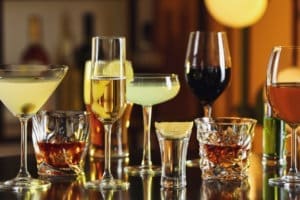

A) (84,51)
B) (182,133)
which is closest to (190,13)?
(84,51)

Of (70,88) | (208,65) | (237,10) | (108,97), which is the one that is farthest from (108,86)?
(70,88)

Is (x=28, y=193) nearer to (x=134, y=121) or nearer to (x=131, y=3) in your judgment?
(x=134, y=121)

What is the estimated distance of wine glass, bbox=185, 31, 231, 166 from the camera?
155 cm

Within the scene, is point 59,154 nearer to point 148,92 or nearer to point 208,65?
point 148,92

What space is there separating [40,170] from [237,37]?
8.80 ft

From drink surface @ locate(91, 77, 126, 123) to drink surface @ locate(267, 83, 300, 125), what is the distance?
9.6 inches

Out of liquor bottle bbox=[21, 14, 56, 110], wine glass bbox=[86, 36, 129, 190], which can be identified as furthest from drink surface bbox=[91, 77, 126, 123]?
liquor bottle bbox=[21, 14, 56, 110]

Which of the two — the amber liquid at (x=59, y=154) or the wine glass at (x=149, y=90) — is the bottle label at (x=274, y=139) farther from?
the amber liquid at (x=59, y=154)

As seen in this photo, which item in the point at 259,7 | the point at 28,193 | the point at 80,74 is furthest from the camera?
the point at 80,74

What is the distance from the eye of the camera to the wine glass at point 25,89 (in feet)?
4.21

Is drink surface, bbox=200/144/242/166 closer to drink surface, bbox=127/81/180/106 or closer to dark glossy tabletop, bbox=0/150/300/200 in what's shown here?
dark glossy tabletop, bbox=0/150/300/200

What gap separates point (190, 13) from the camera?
416 cm

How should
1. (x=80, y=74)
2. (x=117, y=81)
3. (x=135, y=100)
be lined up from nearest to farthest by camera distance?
1. (x=117, y=81)
2. (x=135, y=100)
3. (x=80, y=74)

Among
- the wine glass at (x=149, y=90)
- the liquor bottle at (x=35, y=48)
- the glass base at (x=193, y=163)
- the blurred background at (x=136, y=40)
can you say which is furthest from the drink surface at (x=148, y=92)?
the liquor bottle at (x=35, y=48)
